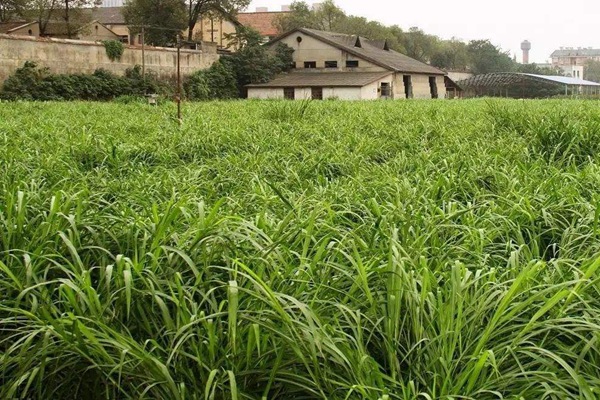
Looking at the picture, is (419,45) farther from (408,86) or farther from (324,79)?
(324,79)

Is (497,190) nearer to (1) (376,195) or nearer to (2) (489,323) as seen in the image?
(1) (376,195)

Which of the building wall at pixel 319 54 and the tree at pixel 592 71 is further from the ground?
the tree at pixel 592 71

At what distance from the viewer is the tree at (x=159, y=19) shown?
36.2 metres

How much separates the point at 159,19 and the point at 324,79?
28.4 feet

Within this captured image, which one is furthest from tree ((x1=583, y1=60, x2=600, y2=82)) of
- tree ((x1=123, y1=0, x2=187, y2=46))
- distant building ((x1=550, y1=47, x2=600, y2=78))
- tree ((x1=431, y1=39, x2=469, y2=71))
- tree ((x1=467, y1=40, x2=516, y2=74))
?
tree ((x1=123, y1=0, x2=187, y2=46))

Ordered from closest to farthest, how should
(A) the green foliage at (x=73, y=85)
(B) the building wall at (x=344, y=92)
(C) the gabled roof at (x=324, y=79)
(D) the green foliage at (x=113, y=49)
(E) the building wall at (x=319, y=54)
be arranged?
(A) the green foliage at (x=73, y=85) → (D) the green foliage at (x=113, y=49) → (B) the building wall at (x=344, y=92) → (C) the gabled roof at (x=324, y=79) → (E) the building wall at (x=319, y=54)

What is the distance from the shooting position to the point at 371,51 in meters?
41.2

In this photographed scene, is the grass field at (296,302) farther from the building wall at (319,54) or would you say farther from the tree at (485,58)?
the tree at (485,58)

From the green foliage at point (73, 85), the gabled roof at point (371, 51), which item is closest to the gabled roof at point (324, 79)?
the gabled roof at point (371, 51)

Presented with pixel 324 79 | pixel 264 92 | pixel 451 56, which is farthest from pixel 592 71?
pixel 264 92

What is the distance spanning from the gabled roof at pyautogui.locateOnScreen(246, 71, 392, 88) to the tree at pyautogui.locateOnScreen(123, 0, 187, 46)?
490 cm

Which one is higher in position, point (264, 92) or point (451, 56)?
point (451, 56)

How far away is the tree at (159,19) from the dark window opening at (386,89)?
34.1ft

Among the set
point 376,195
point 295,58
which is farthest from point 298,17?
point 376,195
